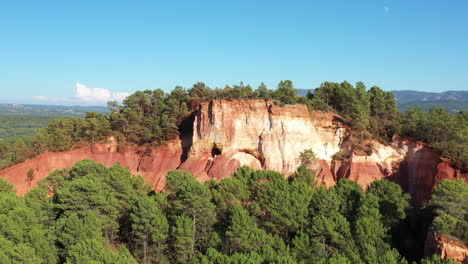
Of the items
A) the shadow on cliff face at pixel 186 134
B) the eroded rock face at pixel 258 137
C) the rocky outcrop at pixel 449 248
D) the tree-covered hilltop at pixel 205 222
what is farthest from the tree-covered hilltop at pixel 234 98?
the rocky outcrop at pixel 449 248

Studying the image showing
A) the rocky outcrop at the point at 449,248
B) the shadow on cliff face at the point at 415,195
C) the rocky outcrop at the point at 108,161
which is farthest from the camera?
the rocky outcrop at the point at 108,161

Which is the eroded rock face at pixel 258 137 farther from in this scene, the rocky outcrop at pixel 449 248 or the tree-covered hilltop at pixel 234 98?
the rocky outcrop at pixel 449 248

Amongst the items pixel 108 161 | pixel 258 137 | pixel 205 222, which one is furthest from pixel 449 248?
pixel 108 161

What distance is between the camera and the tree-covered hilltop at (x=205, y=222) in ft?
79.5

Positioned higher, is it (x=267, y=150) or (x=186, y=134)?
(x=186, y=134)

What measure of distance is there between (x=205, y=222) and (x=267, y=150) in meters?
17.1

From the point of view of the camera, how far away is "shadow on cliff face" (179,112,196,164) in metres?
50.0

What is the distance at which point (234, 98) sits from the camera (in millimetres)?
47156

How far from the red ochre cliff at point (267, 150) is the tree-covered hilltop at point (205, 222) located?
790 centimetres

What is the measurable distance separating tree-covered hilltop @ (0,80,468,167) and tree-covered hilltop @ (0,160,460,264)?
1298 cm

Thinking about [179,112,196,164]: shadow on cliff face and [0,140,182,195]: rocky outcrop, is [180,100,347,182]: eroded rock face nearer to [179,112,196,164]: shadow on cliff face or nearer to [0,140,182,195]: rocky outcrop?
[179,112,196,164]: shadow on cliff face

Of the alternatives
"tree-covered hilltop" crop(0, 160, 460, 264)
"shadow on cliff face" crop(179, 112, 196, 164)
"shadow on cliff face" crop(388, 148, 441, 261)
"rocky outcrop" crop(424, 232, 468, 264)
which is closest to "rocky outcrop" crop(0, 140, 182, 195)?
"shadow on cliff face" crop(179, 112, 196, 164)

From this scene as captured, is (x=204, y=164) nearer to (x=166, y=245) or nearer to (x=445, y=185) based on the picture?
(x=166, y=245)

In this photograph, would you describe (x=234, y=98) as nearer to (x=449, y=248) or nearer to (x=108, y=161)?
(x=108, y=161)
